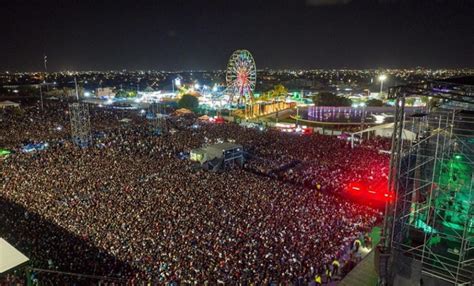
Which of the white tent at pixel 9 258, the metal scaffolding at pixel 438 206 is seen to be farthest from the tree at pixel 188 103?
the white tent at pixel 9 258

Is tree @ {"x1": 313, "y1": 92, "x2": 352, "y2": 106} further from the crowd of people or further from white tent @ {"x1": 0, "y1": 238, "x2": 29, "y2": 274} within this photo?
white tent @ {"x1": 0, "y1": 238, "x2": 29, "y2": 274}

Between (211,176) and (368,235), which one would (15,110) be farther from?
(368,235)

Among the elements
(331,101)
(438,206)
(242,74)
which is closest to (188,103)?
(242,74)

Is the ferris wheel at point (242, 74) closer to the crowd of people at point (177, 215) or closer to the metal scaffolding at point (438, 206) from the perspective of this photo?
the crowd of people at point (177, 215)

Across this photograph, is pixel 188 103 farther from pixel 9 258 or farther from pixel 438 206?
pixel 9 258

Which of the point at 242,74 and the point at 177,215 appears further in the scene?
the point at 242,74
